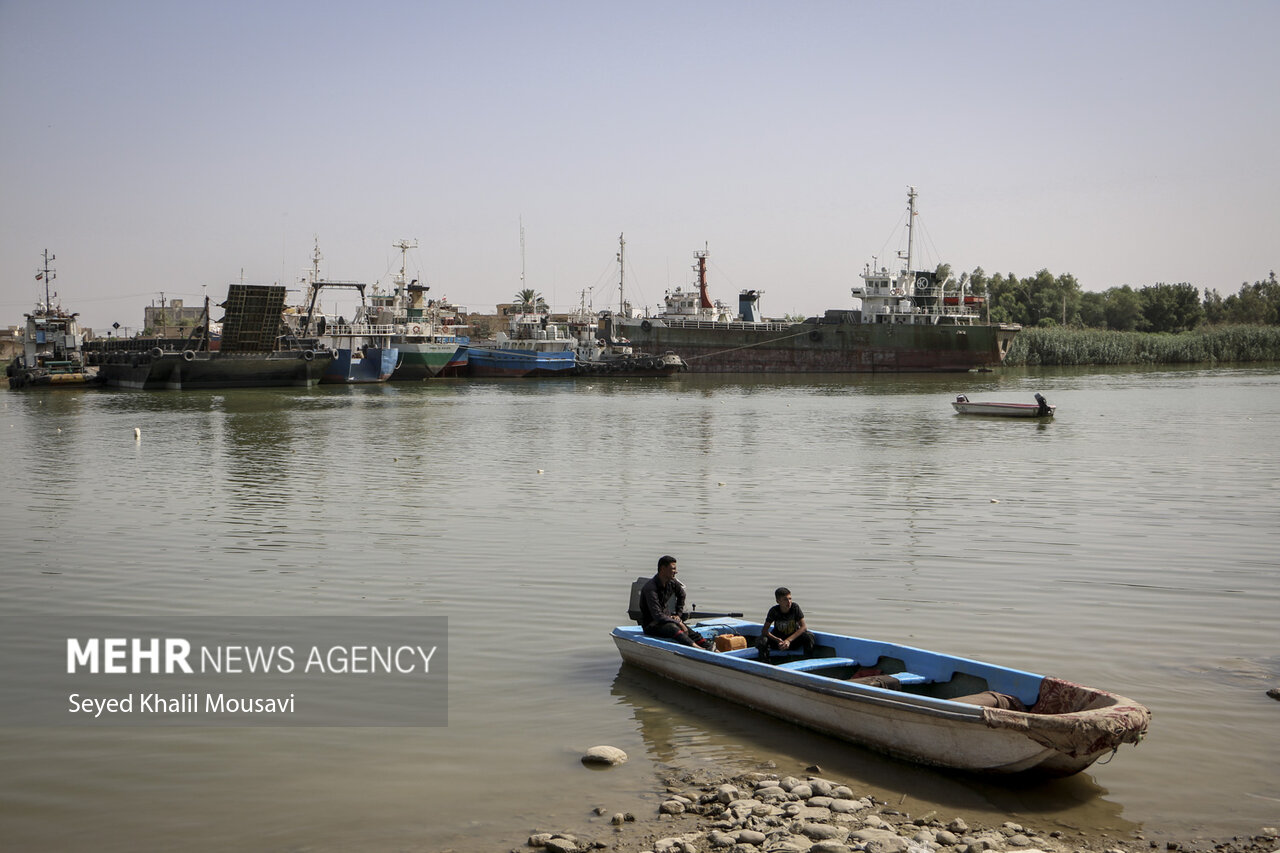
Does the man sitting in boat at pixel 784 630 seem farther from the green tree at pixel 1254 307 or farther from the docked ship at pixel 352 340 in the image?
the green tree at pixel 1254 307

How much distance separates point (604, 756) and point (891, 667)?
2.81 metres

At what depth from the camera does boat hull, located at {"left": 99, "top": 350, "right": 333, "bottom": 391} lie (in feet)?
239

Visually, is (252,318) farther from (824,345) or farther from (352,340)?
(824,345)

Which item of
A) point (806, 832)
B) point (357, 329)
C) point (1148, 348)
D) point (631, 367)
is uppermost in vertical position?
point (357, 329)

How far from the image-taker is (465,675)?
11.3 meters

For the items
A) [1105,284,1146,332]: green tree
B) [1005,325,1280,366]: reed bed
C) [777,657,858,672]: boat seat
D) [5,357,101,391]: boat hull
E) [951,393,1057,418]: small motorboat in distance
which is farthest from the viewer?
[1105,284,1146,332]: green tree

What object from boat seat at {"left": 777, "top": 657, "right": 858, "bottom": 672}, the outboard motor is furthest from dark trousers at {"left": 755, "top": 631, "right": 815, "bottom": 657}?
the outboard motor

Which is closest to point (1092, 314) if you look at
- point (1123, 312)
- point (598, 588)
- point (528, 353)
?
point (1123, 312)

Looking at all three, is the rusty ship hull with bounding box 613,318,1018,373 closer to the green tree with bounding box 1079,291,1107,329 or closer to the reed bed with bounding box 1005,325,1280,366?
the reed bed with bounding box 1005,325,1280,366

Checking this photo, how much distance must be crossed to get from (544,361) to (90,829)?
80320 millimetres

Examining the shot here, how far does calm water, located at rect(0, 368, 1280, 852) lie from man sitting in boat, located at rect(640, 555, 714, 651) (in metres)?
0.57

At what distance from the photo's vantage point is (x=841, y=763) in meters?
8.87

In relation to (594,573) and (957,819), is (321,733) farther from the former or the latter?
(594,573)

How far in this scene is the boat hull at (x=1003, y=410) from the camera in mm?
44125
